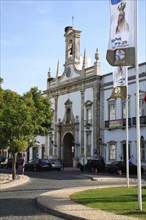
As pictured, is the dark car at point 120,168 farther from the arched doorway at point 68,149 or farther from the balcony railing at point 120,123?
the arched doorway at point 68,149

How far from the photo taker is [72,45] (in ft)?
184

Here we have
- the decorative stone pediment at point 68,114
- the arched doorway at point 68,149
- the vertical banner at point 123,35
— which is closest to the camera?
the vertical banner at point 123,35

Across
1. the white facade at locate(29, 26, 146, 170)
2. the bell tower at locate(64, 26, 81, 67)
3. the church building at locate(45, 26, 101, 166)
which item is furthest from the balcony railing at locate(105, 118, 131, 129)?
the bell tower at locate(64, 26, 81, 67)

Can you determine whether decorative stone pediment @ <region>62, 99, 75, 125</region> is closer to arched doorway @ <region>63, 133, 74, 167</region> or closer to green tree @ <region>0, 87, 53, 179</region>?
arched doorway @ <region>63, 133, 74, 167</region>

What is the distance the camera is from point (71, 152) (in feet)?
185

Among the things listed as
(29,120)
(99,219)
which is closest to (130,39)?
(99,219)

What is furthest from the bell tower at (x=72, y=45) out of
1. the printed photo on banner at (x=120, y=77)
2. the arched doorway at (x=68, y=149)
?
A: the printed photo on banner at (x=120, y=77)

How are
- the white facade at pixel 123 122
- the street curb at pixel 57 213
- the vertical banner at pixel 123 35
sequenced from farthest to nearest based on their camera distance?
the white facade at pixel 123 122, the vertical banner at pixel 123 35, the street curb at pixel 57 213

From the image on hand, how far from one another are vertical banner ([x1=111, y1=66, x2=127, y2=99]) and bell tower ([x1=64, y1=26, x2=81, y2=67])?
33392 mm

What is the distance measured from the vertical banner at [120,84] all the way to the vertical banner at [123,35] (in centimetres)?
701

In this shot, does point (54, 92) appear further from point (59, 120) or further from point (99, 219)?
point (99, 219)

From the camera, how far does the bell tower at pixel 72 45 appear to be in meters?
55.3

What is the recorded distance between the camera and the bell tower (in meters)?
55.3

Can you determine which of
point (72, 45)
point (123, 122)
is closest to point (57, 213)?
point (123, 122)
